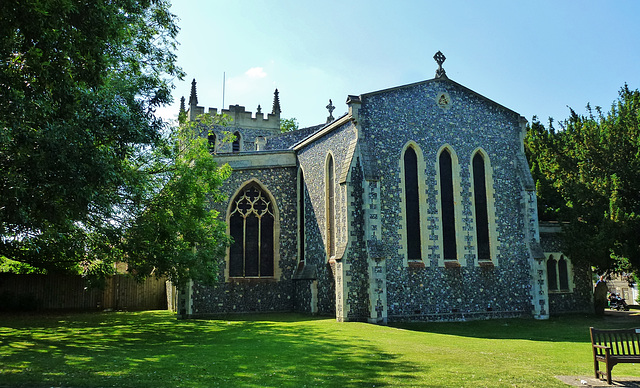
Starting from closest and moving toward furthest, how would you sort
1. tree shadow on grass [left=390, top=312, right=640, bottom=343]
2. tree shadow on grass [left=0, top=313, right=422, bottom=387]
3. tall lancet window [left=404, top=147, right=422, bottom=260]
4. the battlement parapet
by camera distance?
tree shadow on grass [left=0, top=313, right=422, bottom=387], tree shadow on grass [left=390, top=312, right=640, bottom=343], tall lancet window [left=404, top=147, right=422, bottom=260], the battlement parapet

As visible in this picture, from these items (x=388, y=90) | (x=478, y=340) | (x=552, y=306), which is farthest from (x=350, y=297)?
(x=552, y=306)

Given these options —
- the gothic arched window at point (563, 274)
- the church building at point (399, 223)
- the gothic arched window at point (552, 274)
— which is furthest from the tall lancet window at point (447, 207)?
the gothic arched window at point (563, 274)

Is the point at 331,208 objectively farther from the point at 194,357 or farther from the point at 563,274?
the point at 563,274

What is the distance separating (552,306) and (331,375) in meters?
17.3

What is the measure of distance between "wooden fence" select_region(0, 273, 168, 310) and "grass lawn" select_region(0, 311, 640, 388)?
23.1ft

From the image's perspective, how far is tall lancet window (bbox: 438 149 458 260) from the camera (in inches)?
808

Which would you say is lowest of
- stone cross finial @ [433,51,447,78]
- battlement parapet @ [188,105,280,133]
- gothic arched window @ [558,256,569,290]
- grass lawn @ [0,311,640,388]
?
grass lawn @ [0,311,640,388]

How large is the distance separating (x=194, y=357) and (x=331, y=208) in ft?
37.5

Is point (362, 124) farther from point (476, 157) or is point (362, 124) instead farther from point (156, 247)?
point (156, 247)

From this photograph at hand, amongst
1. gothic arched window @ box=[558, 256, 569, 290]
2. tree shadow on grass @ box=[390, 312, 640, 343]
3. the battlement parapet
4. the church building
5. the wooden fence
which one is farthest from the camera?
the battlement parapet

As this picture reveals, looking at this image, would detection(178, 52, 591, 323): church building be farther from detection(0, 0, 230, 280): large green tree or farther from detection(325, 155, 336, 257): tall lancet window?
detection(0, 0, 230, 280): large green tree

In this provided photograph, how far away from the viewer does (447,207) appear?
20.9m

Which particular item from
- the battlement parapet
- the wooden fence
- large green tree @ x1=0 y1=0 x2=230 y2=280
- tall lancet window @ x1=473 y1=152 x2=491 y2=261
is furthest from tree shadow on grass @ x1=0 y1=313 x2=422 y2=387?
the battlement parapet

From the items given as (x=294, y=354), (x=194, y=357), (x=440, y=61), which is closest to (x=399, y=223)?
(x=440, y=61)
